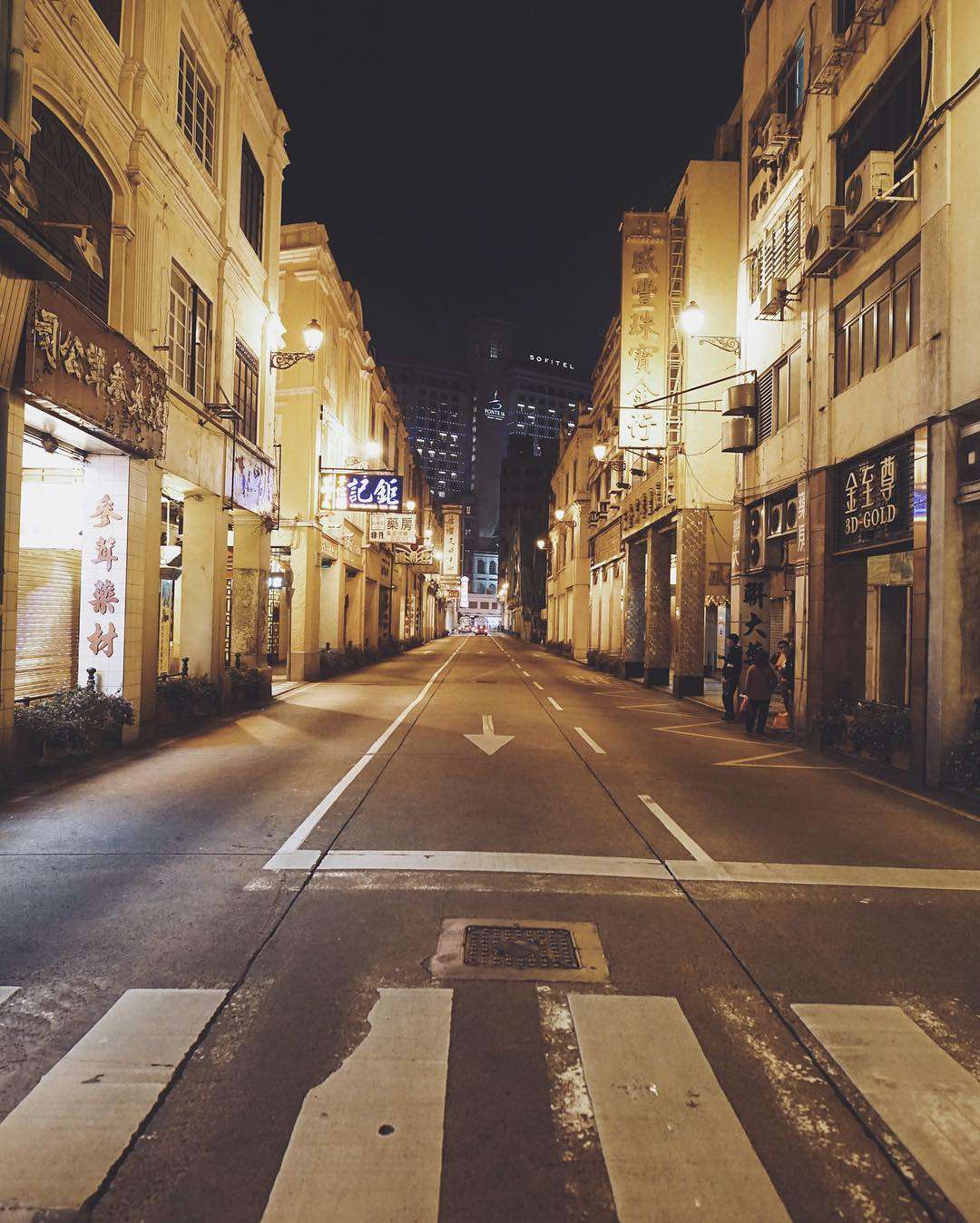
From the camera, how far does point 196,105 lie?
15.7 m

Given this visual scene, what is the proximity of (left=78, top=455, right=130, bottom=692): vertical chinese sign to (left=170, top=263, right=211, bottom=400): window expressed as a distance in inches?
138

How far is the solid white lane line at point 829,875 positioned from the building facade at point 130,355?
850 centimetres

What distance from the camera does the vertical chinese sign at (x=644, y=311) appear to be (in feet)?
78.4

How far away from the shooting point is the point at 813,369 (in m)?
14.9

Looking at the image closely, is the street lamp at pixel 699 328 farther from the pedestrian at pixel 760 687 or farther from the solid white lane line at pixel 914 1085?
the solid white lane line at pixel 914 1085

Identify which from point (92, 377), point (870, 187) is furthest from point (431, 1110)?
point (870, 187)

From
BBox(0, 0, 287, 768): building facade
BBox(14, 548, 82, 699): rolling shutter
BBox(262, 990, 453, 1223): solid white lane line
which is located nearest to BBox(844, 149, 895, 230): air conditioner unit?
BBox(0, 0, 287, 768): building facade

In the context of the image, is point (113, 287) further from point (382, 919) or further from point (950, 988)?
point (950, 988)

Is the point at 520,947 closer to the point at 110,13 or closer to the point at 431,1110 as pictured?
the point at 431,1110

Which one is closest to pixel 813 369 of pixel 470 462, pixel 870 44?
pixel 870 44

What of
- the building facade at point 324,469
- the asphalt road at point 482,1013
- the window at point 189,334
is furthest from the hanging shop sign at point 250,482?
the asphalt road at point 482,1013

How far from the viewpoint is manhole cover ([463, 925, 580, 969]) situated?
173 inches

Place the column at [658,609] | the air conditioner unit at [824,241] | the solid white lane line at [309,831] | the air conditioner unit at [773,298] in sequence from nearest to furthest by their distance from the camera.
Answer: the solid white lane line at [309,831], the air conditioner unit at [824,241], the air conditioner unit at [773,298], the column at [658,609]

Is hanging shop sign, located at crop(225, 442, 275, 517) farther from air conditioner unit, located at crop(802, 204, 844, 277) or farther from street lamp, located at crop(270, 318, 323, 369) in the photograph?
air conditioner unit, located at crop(802, 204, 844, 277)
